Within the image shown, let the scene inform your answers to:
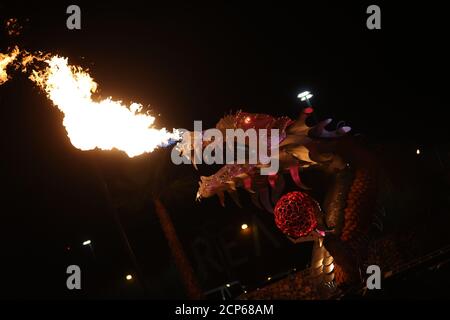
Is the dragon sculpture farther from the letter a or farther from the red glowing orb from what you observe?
the letter a

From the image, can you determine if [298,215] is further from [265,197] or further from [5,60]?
[5,60]

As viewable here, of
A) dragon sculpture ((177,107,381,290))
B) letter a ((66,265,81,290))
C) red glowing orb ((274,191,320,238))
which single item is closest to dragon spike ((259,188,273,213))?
dragon sculpture ((177,107,381,290))

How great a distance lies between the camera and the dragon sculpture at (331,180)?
7523 mm

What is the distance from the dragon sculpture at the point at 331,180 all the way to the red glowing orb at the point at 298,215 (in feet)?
0.57

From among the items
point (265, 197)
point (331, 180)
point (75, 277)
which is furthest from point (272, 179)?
point (75, 277)

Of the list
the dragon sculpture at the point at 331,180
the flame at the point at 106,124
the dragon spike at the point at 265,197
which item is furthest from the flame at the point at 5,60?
the dragon spike at the point at 265,197

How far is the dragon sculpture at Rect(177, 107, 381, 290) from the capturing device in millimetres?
7523

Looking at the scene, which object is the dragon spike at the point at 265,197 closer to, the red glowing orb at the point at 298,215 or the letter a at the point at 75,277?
the red glowing orb at the point at 298,215

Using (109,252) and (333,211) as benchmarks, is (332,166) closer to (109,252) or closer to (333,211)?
(333,211)

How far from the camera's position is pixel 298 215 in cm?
736

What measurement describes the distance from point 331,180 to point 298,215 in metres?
1.08

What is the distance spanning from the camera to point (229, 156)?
318 inches

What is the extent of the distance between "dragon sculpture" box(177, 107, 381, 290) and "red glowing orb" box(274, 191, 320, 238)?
18 centimetres

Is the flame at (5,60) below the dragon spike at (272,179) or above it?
above
